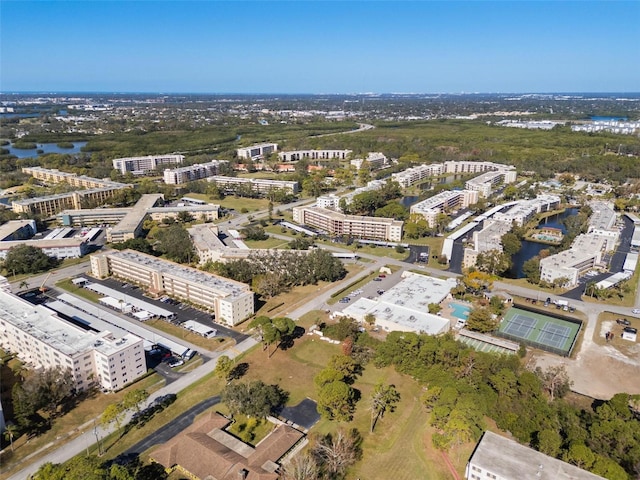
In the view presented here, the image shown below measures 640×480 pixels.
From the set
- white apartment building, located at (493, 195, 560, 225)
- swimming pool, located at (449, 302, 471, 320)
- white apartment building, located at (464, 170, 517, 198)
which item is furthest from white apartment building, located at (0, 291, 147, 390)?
white apartment building, located at (464, 170, 517, 198)

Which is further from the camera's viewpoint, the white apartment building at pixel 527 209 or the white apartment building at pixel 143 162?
the white apartment building at pixel 143 162

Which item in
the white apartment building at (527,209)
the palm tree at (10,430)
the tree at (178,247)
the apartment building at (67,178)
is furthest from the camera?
the apartment building at (67,178)

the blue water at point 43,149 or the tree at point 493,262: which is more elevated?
the tree at point 493,262

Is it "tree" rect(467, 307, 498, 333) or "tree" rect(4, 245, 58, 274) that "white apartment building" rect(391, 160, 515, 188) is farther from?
"tree" rect(4, 245, 58, 274)

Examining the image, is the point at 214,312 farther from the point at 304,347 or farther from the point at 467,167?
the point at 467,167

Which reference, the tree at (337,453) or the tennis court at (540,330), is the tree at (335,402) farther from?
the tennis court at (540,330)

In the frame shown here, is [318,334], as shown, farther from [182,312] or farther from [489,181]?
[489,181]

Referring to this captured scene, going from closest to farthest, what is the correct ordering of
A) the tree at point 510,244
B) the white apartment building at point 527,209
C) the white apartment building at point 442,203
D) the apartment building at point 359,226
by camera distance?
the tree at point 510,244 → the apartment building at point 359,226 → the white apartment building at point 442,203 → the white apartment building at point 527,209

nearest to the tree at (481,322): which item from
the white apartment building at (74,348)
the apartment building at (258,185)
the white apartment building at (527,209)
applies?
the white apartment building at (74,348)
